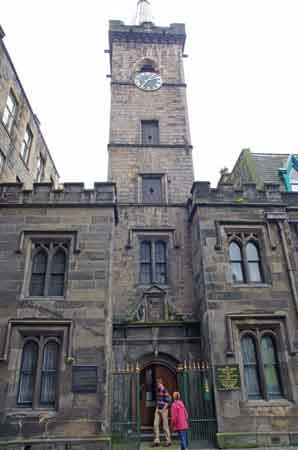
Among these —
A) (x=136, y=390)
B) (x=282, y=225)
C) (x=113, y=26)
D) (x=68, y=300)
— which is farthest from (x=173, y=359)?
(x=113, y=26)

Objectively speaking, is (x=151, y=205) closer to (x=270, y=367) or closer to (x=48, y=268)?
(x=48, y=268)

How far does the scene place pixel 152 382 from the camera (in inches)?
527

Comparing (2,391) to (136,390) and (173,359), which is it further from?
(173,359)

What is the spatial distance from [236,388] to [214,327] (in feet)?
6.65

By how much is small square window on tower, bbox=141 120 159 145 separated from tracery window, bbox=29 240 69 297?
926cm

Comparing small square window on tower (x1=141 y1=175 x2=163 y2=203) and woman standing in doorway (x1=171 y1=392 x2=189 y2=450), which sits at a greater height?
small square window on tower (x1=141 y1=175 x2=163 y2=203)

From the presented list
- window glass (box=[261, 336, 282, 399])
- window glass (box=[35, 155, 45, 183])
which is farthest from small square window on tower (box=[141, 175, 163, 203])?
window glass (box=[261, 336, 282, 399])

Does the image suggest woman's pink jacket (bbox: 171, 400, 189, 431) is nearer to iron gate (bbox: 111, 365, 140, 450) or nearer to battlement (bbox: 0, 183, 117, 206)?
iron gate (bbox: 111, 365, 140, 450)

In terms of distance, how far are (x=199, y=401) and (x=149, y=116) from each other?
1552 cm

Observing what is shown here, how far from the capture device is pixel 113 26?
933 inches

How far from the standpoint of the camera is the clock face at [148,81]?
2193 centimetres

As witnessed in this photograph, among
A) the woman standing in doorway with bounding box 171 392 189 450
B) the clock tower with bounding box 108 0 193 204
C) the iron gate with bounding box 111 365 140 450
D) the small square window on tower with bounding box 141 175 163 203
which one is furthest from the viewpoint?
the clock tower with bounding box 108 0 193 204

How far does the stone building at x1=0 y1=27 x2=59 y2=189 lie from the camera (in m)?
17.2

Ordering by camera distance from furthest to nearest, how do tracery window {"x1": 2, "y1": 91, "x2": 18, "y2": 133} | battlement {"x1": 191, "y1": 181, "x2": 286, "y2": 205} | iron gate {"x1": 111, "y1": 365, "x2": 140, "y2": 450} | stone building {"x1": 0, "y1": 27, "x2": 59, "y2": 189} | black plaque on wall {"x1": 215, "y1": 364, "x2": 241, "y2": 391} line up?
tracery window {"x1": 2, "y1": 91, "x2": 18, "y2": 133}
stone building {"x1": 0, "y1": 27, "x2": 59, "y2": 189}
battlement {"x1": 191, "y1": 181, "x2": 286, "y2": 205}
black plaque on wall {"x1": 215, "y1": 364, "x2": 241, "y2": 391}
iron gate {"x1": 111, "y1": 365, "x2": 140, "y2": 450}
